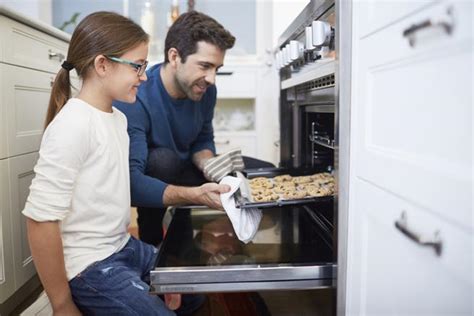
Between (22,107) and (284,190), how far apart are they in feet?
2.92

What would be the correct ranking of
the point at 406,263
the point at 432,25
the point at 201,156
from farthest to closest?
1. the point at 201,156
2. the point at 406,263
3. the point at 432,25

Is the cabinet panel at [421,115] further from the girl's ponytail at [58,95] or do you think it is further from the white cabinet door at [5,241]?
the white cabinet door at [5,241]

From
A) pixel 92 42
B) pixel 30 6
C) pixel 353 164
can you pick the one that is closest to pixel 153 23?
pixel 30 6

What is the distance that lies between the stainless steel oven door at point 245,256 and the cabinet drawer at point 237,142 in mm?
1808

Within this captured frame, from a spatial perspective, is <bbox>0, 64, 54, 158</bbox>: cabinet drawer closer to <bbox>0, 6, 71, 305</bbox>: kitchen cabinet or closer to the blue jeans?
<bbox>0, 6, 71, 305</bbox>: kitchen cabinet

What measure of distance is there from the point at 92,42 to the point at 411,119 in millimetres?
774

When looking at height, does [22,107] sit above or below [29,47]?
below

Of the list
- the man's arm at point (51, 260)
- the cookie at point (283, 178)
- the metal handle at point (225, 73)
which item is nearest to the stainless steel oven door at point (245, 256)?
the cookie at point (283, 178)

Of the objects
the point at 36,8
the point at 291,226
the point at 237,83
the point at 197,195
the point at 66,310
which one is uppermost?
the point at 36,8

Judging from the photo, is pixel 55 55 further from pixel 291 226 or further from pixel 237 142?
pixel 237 142

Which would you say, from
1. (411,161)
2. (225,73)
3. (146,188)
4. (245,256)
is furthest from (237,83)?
(411,161)

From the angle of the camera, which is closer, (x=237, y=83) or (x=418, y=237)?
(x=418, y=237)

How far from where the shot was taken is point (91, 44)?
1.10m

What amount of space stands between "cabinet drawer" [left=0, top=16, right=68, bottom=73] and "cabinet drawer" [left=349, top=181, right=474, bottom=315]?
1101 millimetres
